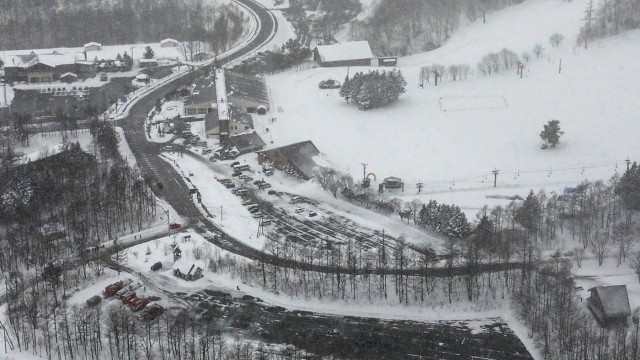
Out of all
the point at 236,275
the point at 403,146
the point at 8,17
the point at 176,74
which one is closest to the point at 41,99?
the point at 176,74

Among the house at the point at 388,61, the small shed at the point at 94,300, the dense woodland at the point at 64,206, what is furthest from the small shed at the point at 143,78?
the small shed at the point at 94,300

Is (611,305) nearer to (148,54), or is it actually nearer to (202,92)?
(202,92)

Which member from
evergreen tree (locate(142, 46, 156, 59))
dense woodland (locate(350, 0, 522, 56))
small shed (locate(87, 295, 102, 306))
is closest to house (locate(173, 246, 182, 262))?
small shed (locate(87, 295, 102, 306))

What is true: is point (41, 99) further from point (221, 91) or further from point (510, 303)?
point (510, 303)

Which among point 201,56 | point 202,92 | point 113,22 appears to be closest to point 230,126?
point 202,92

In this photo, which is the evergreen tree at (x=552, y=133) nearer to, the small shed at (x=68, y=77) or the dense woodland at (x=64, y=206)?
the dense woodland at (x=64, y=206)
